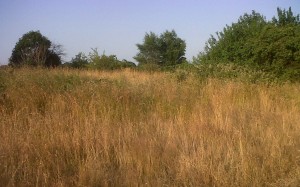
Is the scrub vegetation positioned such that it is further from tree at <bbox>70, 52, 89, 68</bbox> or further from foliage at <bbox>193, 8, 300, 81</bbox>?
tree at <bbox>70, 52, 89, 68</bbox>

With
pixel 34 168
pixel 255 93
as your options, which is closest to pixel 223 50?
pixel 255 93

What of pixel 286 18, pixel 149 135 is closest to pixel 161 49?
pixel 286 18

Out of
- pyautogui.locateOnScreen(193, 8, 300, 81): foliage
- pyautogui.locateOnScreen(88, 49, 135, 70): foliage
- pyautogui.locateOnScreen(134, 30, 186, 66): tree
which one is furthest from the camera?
pyautogui.locateOnScreen(134, 30, 186, 66): tree

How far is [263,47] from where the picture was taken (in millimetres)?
11945

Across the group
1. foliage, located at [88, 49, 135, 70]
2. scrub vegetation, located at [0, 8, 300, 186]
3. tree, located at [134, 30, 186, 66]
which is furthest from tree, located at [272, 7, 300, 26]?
tree, located at [134, 30, 186, 66]

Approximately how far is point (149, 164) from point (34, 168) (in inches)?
52.1

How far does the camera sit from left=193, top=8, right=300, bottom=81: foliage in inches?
462

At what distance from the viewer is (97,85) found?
6.99m

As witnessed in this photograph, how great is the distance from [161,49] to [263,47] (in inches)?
1306

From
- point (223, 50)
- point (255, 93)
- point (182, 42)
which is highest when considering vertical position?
point (182, 42)

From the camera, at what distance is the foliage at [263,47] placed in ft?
38.5

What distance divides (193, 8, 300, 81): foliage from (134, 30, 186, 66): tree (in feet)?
91.6

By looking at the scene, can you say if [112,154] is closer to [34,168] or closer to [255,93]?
[34,168]

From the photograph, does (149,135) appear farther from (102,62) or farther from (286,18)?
(102,62)
